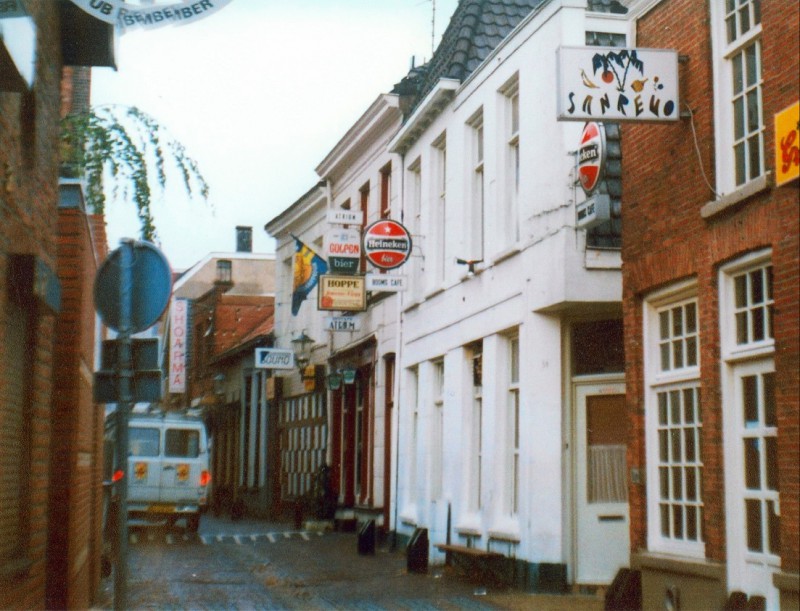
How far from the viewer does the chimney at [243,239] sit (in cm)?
5838

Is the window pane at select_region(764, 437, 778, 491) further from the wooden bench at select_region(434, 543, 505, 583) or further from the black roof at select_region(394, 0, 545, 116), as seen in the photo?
the black roof at select_region(394, 0, 545, 116)

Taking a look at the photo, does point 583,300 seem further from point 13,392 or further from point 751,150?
point 13,392

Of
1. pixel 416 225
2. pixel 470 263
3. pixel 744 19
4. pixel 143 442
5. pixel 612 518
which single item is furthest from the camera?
pixel 143 442

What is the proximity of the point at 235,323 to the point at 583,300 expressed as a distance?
31.2 m

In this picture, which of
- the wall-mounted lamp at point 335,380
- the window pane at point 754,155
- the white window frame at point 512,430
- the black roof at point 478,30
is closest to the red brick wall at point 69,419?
the window pane at point 754,155

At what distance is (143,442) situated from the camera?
27.3 metres

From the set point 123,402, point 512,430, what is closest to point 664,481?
point 512,430

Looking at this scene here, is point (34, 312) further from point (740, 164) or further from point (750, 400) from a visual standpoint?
point (740, 164)

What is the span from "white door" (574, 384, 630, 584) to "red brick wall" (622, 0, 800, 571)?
3053mm

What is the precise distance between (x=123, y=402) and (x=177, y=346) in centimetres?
4194

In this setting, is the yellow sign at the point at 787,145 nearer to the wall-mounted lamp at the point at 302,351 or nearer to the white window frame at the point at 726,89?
the white window frame at the point at 726,89

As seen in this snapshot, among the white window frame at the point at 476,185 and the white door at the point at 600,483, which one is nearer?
the white door at the point at 600,483

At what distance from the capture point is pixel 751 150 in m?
10.6

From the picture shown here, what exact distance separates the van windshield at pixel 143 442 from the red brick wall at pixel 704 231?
16.4 metres
